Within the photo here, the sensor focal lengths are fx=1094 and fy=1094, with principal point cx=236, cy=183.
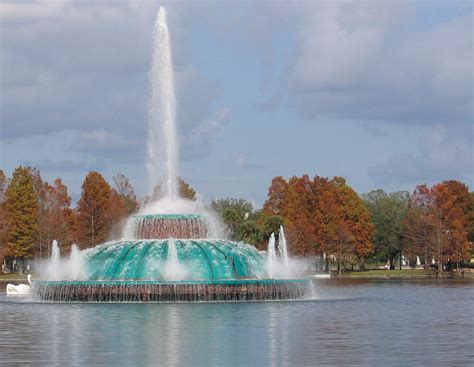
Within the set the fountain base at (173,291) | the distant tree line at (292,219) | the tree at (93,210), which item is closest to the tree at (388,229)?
the distant tree line at (292,219)

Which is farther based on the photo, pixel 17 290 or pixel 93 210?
pixel 93 210

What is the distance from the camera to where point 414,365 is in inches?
850

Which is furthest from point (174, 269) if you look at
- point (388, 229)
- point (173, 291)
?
point (388, 229)

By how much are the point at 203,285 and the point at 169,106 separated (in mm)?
9990

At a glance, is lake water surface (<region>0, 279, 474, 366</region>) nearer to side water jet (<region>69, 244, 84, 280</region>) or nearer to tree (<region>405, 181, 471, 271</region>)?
side water jet (<region>69, 244, 84, 280</region>)

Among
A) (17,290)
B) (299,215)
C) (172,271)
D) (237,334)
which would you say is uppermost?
(299,215)

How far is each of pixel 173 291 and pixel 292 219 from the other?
79.7m

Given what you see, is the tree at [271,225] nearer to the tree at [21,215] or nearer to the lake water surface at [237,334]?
the tree at [21,215]

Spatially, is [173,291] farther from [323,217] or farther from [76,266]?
[323,217]

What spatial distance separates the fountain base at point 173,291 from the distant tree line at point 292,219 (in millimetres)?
65304

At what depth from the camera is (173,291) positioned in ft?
144

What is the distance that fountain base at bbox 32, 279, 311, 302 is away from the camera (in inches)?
1719

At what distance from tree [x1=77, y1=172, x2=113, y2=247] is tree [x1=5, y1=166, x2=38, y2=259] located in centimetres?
504

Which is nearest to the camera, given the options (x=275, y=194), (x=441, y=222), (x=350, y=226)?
(x=441, y=222)
